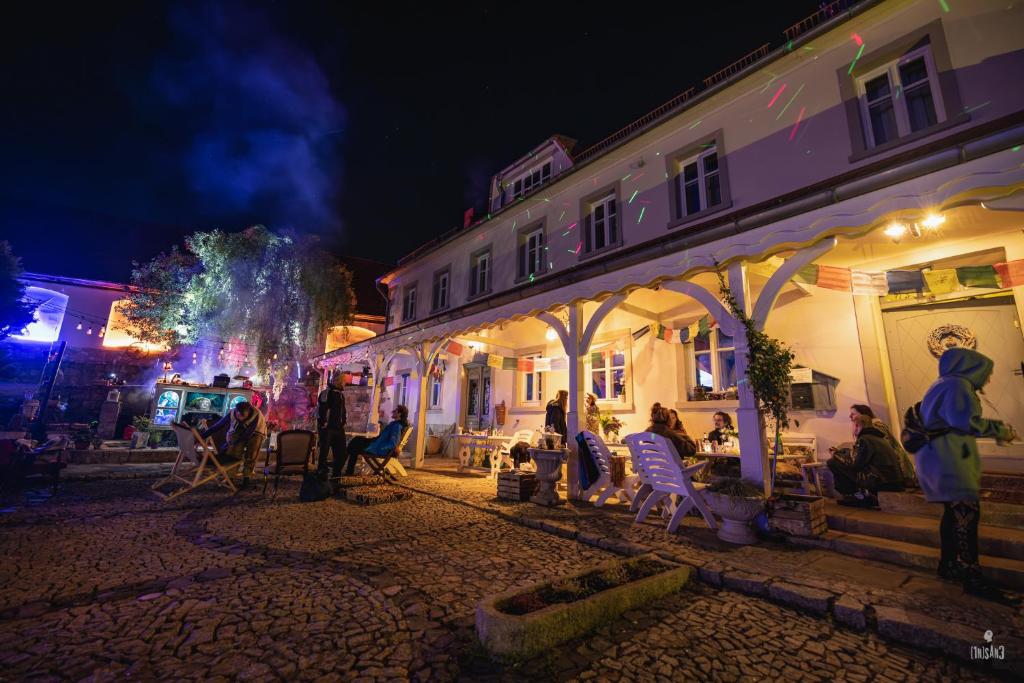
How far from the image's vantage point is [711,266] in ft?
17.2

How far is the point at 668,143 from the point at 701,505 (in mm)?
7332

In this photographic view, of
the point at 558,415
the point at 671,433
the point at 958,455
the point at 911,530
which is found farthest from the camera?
the point at 558,415

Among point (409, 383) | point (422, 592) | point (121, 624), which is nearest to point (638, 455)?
point (422, 592)

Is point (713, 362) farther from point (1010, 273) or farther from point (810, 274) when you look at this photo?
point (1010, 273)

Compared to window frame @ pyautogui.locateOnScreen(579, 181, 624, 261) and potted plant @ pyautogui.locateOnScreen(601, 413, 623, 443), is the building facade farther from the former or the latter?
potted plant @ pyautogui.locateOnScreen(601, 413, 623, 443)

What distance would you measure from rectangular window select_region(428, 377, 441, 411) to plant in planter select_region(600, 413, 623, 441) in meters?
7.44

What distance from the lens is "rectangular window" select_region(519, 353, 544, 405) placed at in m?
12.2

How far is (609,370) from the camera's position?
10344mm

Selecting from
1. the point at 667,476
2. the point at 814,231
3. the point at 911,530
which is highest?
the point at 814,231

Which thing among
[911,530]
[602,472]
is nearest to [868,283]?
[911,530]

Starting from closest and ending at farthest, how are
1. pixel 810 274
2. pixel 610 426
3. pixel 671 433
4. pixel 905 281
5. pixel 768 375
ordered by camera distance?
pixel 768 375, pixel 905 281, pixel 810 274, pixel 671 433, pixel 610 426

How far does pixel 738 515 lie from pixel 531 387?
28.1ft

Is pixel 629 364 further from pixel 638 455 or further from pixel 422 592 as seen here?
pixel 422 592

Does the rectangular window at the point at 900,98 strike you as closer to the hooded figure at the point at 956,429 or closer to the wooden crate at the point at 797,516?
the hooded figure at the point at 956,429
